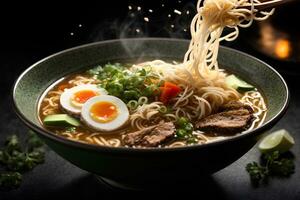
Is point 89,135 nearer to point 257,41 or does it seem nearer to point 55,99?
point 55,99

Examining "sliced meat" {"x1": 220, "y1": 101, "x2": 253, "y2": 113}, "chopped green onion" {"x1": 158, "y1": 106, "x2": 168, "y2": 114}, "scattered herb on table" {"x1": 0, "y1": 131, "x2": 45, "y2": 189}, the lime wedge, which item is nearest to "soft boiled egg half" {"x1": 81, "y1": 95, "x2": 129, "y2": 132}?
"chopped green onion" {"x1": 158, "y1": 106, "x2": 168, "y2": 114}

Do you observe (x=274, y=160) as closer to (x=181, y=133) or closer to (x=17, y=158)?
(x=181, y=133)

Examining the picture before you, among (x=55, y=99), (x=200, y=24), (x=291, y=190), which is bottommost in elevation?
(x=291, y=190)

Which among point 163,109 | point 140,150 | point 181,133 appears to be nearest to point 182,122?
point 181,133

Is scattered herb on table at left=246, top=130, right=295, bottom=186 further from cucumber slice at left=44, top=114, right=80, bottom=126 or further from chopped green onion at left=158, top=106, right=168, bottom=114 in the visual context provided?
cucumber slice at left=44, top=114, right=80, bottom=126

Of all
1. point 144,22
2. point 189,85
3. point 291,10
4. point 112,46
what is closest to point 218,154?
point 189,85
